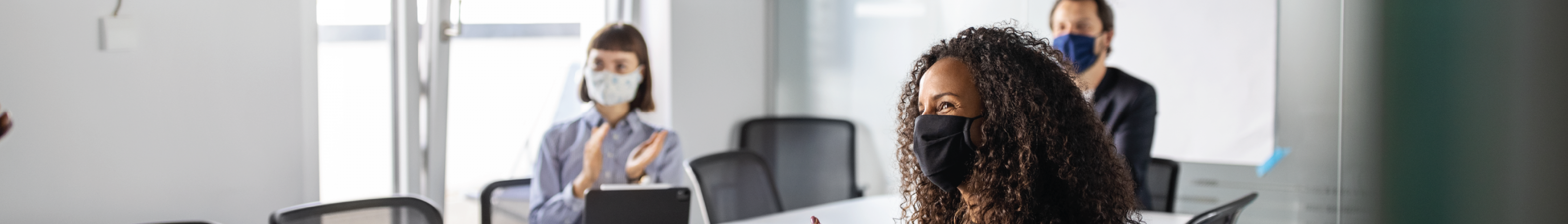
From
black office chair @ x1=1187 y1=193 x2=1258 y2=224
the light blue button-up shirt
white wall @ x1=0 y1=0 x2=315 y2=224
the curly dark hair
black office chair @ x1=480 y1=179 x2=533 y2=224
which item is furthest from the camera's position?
black office chair @ x1=480 y1=179 x2=533 y2=224

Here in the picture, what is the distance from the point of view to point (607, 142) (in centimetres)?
235

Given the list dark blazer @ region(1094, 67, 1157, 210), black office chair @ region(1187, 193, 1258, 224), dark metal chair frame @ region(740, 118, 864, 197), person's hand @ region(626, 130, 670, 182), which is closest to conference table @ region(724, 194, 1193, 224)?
dark blazer @ region(1094, 67, 1157, 210)

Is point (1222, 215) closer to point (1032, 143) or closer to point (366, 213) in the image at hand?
point (1032, 143)

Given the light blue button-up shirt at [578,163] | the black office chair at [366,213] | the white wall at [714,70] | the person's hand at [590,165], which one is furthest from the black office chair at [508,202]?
the white wall at [714,70]

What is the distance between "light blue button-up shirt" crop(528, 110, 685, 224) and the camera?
7.67ft

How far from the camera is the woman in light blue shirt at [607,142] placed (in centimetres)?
234

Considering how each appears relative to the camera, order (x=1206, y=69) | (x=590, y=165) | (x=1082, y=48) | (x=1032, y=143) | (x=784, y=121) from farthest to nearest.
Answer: (x=784, y=121), (x=1206, y=69), (x=1082, y=48), (x=590, y=165), (x=1032, y=143)

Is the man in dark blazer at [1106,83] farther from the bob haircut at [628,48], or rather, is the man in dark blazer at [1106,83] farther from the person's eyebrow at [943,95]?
the person's eyebrow at [943,95]

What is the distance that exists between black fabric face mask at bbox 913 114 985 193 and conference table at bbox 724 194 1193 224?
4.74 feet

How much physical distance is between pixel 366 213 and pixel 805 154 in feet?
7.22

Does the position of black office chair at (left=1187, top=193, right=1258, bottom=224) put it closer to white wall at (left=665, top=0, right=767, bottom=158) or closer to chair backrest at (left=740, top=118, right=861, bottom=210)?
chair backrest at (left=740, top=118, right=861, bottom=210)

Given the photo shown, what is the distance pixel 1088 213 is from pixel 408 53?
249cm

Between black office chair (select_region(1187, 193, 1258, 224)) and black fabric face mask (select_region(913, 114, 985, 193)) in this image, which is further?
black office chair (select_region(1187, 193, 1258, 224))

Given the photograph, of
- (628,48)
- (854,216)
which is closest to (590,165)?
(628,48)
